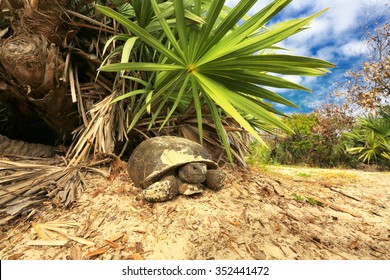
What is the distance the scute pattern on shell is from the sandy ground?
14cm

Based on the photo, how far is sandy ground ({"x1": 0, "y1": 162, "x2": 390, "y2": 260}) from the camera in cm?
145

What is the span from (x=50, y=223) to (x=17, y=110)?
1753 millimetres

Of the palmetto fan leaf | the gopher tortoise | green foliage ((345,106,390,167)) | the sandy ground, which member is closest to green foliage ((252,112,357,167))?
green foliage ((345,106,390,167))

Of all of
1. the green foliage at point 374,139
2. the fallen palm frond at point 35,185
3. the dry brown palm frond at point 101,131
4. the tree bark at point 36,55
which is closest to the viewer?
the fallen palm frond at point 35,185

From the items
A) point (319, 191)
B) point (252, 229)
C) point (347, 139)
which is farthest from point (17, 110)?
point (347, 139)

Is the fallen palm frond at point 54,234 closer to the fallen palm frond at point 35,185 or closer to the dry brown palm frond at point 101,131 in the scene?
the fallen palm frond at point 35,185

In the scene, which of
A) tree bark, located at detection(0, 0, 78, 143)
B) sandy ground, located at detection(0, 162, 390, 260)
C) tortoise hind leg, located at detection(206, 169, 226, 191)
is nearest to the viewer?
sandy ground, located at detection(0, 162, 390, 260)

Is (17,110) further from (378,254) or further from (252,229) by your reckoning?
(378,254)

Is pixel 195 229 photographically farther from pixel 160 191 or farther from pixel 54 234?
pixel 54 234

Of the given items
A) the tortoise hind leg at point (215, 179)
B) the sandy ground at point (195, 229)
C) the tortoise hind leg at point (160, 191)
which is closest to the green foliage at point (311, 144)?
the sandy ground at point (195, 229)

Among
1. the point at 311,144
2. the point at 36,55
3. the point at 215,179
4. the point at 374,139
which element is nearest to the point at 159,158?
the point at 215,179

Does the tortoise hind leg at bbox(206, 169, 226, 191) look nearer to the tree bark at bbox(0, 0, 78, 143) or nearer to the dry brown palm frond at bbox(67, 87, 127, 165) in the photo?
the dry brown palm frond at bbox(67, 87, 127, 165)

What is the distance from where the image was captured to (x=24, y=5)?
1.90 m

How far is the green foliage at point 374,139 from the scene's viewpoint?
694 centimetres
